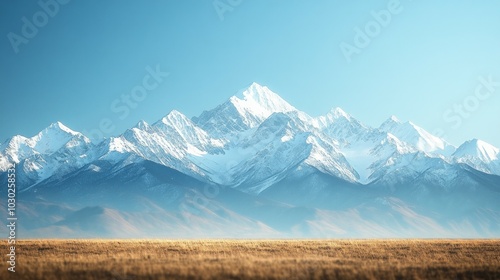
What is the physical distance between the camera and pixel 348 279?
36.5 metres

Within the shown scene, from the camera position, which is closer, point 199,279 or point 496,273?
point 199,279

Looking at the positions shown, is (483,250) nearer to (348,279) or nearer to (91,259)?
(348,279)

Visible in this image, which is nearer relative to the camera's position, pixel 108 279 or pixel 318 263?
pixel 108 279

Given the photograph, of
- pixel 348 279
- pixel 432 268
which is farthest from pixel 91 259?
pixel 432 268

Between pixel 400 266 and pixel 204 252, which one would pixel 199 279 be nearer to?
pixel 400 266

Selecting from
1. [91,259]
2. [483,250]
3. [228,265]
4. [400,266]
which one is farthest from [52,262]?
[483,250]

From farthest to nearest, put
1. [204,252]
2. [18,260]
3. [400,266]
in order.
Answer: [204,252]
[18,260]
[400,266]

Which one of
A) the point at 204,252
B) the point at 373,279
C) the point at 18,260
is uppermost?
the point at 18,260

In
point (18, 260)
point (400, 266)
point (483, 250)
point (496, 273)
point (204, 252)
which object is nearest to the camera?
point (496, 273)

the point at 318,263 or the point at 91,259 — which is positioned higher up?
the point at 91,259

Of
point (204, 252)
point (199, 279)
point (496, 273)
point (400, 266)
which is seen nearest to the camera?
point (199, 279)

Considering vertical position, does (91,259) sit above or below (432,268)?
above

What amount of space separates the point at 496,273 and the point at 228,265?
19352 mm

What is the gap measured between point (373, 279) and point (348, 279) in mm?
1575
